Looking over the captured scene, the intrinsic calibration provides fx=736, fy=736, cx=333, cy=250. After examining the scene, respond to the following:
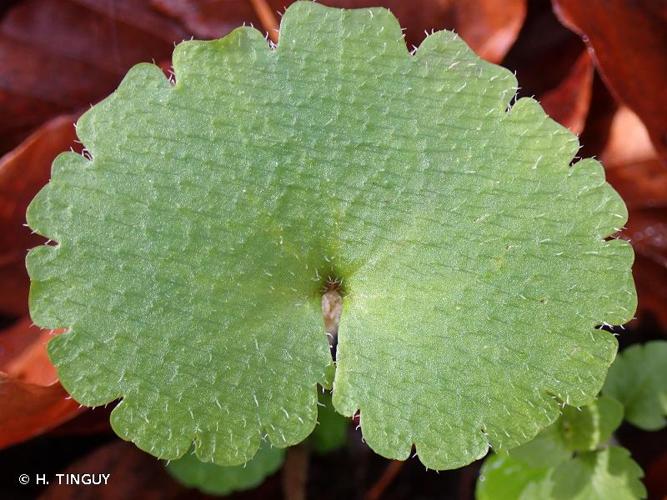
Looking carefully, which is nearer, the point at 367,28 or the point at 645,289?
the point at 367,28

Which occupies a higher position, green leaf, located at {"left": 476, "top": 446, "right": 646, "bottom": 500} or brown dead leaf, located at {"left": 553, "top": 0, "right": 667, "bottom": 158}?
brown dead leaf, located at {"left": 553, "top": 0, "right": 667, "bottom": 158}

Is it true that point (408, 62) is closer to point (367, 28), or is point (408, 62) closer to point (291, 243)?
point (367, 28)

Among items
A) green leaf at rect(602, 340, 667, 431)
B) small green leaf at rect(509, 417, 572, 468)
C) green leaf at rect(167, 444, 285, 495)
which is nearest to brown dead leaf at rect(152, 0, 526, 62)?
green leaf at rect(602, 340, 667, 431)

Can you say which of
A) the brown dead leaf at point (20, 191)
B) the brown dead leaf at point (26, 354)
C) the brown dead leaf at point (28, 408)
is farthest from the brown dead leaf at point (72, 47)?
the brown dead leaf at point (28, 408)

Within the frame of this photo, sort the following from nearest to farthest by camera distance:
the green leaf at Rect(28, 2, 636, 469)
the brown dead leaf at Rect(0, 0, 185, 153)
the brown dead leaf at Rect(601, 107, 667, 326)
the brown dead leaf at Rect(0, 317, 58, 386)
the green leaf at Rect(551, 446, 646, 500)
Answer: the green leaf at Rect(28, 2, 636, 469) < the green leaf at Rect(551, 446, 646, 500) < the brown dead leaf at Rect(0, 317, 58, 386) < the brown dead leaf at Rect(601, 107, 667, 326) < the brown dead leaf at Rect(0, 0, 185, 153)

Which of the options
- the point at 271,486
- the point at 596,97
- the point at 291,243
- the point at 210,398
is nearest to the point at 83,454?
the point at 271,486

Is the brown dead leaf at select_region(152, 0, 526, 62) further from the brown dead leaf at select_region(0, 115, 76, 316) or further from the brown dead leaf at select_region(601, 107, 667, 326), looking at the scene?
the brown dead leaf at select_region(0, 115, 76, 316)
